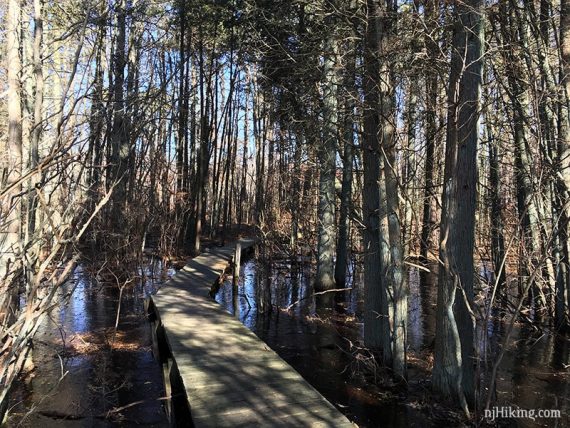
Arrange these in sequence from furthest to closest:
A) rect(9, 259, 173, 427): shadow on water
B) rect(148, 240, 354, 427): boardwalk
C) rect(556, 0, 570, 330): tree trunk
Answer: rect(556, 0, 570, 330): tree trunk, rect(9, 259, 173, 427): shadow on water, rect(148, 240, 354, 427): boardwalk

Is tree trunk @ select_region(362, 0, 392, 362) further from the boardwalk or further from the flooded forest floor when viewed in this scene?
the boardwalk

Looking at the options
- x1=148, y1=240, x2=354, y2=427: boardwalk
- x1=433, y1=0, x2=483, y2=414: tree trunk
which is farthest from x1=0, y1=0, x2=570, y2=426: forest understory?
x1=148, y1=240, x2=354, y2=427: boardwalk

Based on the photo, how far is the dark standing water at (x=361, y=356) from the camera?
5.68 meters

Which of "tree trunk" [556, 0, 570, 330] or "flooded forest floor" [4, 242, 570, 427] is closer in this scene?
"flooded forest floor" [4, 242, 570, 427]

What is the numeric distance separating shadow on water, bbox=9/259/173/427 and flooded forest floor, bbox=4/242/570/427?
0.05 feet

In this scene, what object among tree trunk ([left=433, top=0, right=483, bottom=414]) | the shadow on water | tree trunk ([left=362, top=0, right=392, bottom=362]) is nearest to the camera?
tree trunk ([left=433, top=0, right=483, bottom=414])

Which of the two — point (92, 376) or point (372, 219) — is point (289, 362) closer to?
point (372, 219)

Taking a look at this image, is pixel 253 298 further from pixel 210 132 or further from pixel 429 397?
pixel 210 132

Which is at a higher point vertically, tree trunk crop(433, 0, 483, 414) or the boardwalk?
tree trunk crop(433, 0, 483, 414)

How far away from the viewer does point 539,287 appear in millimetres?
9031

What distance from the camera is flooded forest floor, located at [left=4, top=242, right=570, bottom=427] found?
5.41 meters

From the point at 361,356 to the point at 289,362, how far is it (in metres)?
1.47

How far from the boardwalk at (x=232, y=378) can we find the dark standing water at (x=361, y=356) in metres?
0.79

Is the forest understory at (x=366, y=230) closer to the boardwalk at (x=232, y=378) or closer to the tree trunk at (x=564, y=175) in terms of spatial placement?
the tree trunk at (x=564, y=175)
